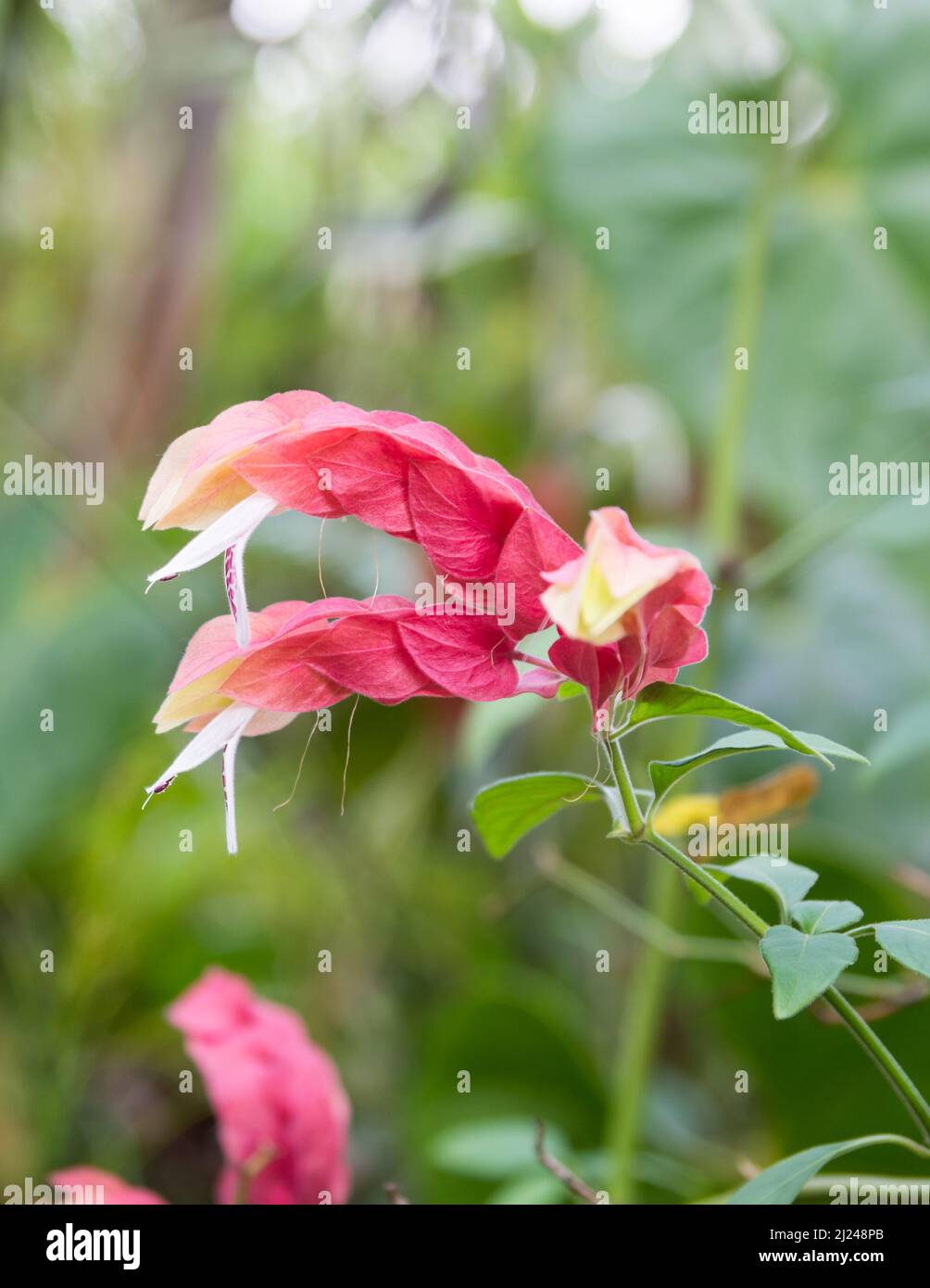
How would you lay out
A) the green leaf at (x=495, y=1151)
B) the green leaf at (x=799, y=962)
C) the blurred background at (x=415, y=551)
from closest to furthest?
the green leaf at (x=799, y=962) → the green leaf at (x=495, y=1151) → the blurred background at (x=415, y=551)

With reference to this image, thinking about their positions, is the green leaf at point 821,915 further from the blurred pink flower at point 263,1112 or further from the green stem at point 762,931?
the blurred pink flower at point 263,1112

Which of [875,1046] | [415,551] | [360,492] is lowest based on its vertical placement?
[875,1046]

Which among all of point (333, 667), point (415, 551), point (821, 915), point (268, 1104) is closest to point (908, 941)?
point (821, 915)

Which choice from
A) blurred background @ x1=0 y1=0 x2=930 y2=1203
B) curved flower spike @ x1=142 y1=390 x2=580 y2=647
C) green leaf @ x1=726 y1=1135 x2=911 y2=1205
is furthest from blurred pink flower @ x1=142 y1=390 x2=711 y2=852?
blurred background @ x1=0 y1=0 x2=930 y2=1203

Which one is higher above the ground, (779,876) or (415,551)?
(415,551)

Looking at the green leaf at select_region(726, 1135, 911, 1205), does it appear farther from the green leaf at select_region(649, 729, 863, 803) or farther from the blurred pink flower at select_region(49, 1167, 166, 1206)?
the blurred pink flower at select_region(49, 1167, 166, 1206)

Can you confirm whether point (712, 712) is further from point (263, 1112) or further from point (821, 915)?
point (263, 1112)

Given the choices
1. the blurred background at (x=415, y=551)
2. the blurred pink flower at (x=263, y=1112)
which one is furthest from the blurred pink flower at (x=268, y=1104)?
the blurred background at (x=415, y=551)

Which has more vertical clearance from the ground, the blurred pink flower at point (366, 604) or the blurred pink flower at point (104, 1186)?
the blurred pink flower at point (366, 604)

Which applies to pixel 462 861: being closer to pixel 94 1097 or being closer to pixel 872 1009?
pixel 94 1097
